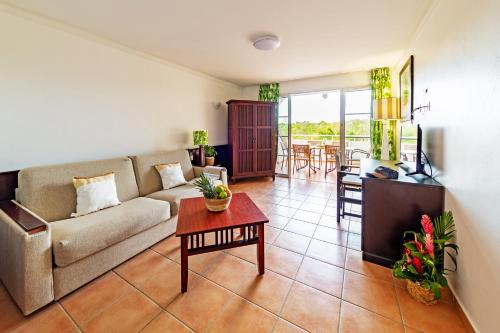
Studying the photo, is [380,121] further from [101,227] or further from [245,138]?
[101,227]

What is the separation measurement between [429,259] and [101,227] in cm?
248

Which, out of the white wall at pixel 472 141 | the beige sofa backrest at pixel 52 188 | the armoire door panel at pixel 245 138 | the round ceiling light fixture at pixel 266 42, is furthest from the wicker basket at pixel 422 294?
the armoire door panel at pixel 245 138

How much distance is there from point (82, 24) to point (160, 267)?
8.97ft

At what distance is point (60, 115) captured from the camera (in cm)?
238

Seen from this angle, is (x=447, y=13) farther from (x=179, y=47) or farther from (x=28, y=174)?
(x=28, y=174)

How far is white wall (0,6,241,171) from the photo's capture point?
2043 mm

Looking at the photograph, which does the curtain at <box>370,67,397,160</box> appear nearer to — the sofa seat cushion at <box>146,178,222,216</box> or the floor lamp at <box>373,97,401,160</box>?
the floor lamp at <box>373,97,401,160</box>

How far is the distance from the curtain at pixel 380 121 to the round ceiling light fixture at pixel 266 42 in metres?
2.45

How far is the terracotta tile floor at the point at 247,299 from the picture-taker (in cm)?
133

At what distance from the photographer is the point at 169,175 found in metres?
2.96

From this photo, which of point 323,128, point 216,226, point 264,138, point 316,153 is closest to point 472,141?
point 216,226

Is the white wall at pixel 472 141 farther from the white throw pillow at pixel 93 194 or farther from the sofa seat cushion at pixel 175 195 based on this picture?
the white throw pillow at pixel 93 194

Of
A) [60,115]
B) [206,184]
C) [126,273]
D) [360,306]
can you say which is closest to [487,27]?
[360,306]

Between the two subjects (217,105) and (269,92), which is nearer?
(217,105)
